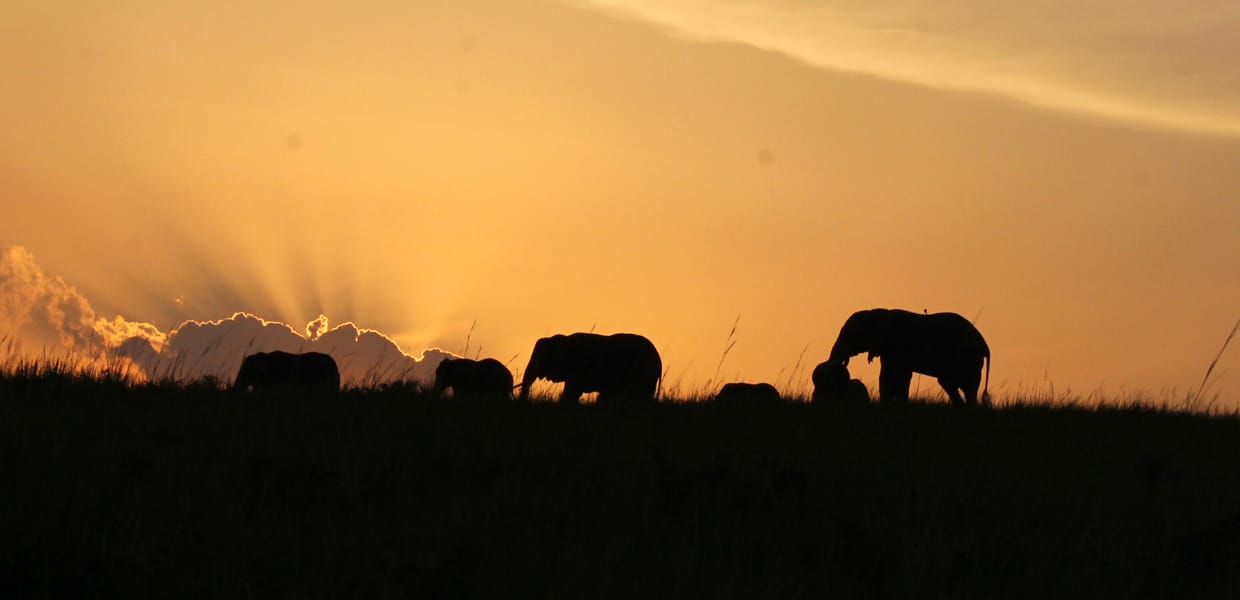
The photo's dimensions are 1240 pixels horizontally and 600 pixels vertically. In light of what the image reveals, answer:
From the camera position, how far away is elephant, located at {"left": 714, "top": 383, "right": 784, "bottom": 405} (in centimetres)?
1323

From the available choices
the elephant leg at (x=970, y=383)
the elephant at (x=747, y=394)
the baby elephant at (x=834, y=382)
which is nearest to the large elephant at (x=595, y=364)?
the elephant at (x=747, y=394)

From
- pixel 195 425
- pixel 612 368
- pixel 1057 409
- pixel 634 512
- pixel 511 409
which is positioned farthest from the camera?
pixel 612 368

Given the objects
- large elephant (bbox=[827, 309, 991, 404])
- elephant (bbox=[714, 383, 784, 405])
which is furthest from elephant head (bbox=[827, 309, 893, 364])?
elephant (bbox=[714, 383, 784, 405])

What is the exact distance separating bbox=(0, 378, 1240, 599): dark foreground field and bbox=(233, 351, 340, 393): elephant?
566 centimetres

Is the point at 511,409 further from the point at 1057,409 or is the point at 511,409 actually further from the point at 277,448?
the point at 1057,409

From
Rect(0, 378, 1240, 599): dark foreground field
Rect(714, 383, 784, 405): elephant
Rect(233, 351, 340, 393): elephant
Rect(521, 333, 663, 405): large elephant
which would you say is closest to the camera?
Rect(0, 378, 1240, 599): dark foreground field

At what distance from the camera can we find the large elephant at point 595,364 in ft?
62.3

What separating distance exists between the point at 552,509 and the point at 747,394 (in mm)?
8222

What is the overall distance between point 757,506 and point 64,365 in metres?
6.40

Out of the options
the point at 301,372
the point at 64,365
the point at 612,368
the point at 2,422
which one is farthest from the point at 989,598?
the point at 612,368

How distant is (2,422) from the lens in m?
8.52

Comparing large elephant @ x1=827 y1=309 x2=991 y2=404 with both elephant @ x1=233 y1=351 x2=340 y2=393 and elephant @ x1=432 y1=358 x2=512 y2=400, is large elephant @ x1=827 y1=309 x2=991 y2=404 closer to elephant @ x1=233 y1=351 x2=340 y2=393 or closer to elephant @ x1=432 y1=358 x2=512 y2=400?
elephant @ x1=432 y1=358 x2=512 y2=400

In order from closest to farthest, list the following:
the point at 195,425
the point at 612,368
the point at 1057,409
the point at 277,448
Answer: the point at 277,448
the point at 195,425
the point at 1057,409
the point at 612,368

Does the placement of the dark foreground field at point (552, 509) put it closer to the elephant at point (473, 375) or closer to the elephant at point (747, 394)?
the elephant at point (747, 394)
